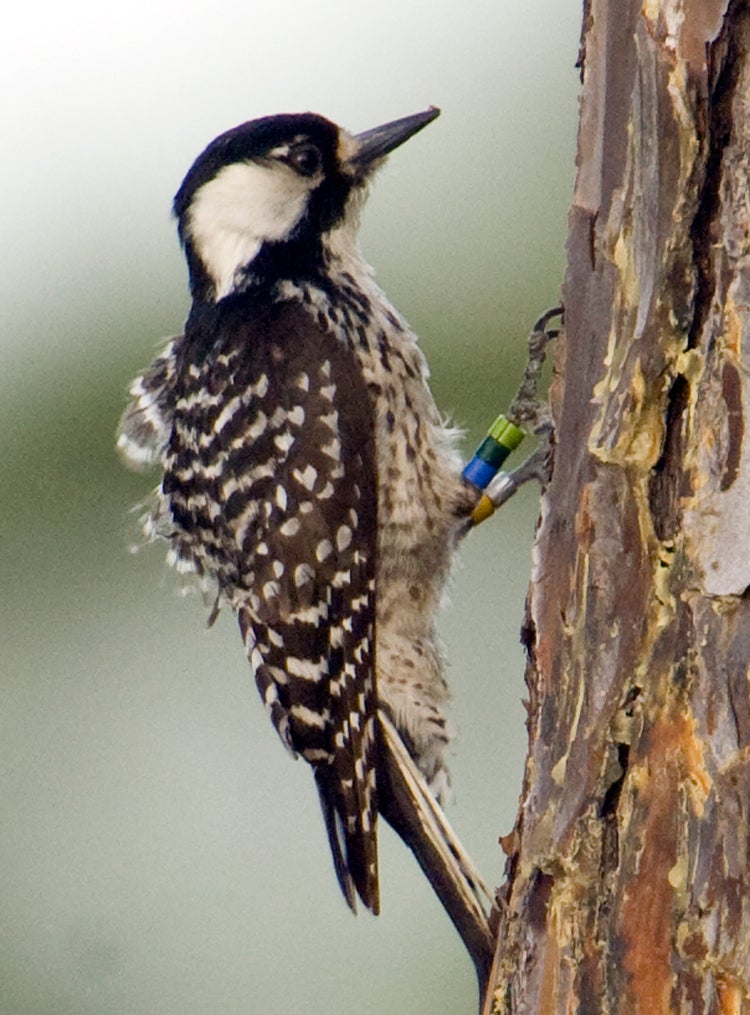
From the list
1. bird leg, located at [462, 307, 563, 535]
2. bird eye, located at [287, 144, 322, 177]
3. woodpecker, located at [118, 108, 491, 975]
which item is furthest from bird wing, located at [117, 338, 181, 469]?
bird leg, located at [462, 307, 563, 535]

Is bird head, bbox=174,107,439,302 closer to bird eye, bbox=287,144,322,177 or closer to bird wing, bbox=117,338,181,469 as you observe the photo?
bird eye, bbox=287,144,322,177

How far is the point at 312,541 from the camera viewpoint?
9.56 ft

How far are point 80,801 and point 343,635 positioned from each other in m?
2.76

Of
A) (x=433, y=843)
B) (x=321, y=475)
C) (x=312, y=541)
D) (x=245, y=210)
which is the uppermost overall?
(x=245, y=210)

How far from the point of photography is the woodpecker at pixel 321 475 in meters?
2.92

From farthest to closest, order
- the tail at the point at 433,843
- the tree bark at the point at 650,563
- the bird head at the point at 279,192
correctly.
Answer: the bird head at the point at 279,192 < the tail at the point at 433,843 < the tree bark at the point at 650,563

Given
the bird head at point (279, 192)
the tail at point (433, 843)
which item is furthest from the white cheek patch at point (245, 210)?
the tail at point (433, 843)

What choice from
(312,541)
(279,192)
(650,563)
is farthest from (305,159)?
(650,563)

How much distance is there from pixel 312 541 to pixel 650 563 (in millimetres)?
1200

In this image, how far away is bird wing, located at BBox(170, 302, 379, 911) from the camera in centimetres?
290

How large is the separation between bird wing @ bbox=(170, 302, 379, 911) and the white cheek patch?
0.36 metres

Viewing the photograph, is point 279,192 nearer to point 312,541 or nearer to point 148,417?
point 148,417

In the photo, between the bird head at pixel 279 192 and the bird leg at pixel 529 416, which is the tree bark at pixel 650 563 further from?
the bird head at pixel 279 192

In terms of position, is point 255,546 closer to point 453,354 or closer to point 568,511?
point 568,511
